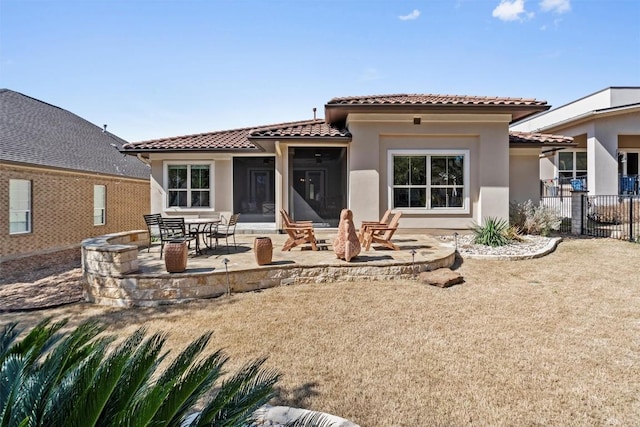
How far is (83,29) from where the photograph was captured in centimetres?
1063

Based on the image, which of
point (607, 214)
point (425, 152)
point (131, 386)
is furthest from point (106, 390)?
Result: point (607, 214)

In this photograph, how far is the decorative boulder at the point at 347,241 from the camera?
7.79 metres

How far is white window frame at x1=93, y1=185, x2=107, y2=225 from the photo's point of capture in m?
17.3

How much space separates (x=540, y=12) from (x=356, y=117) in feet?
24.1

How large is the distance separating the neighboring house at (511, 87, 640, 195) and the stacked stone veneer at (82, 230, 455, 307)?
42.9 feet

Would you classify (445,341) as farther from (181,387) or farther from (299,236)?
(299,236)

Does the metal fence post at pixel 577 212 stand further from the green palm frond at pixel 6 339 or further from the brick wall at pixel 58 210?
the brick wall at pixel 58 210

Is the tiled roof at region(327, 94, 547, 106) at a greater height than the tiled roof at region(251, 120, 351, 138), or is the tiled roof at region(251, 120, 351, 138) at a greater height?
the tiled roof at region(327, 94, 547, 106)

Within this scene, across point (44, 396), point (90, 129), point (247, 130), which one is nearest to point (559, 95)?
point (247, 130)

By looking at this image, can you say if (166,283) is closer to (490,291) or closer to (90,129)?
(490,291)

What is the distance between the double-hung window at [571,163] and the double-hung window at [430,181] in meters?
12.3

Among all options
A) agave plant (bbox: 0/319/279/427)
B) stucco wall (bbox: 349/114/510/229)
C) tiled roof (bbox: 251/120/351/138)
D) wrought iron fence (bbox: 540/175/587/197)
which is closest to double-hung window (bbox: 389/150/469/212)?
stucco wall (bbox: 349/114/510/229)

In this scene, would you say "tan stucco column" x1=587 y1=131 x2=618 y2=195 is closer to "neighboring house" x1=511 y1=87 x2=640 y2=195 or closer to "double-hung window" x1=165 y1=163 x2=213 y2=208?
"neighboring house" x1=511 y1=87 x2=640 y2=195

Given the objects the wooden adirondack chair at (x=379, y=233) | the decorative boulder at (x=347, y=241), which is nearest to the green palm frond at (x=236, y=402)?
the decorative boulder at (x=347, y=241)
